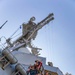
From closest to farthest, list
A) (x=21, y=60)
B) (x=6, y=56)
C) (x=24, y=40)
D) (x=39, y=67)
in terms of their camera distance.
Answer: (x=39, y=67) < (x=6, y=56) < (x=21, y=60) < (x=24, y=40)

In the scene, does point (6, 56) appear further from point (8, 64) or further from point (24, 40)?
point (24, 40)

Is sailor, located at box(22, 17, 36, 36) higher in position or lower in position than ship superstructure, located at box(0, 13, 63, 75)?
higher

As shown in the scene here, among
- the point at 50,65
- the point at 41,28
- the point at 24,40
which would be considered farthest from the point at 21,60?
the point at 41,28

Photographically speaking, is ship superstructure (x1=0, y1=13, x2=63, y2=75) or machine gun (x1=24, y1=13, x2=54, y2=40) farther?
machine gun (x1=24, y1=13, x2=54, y2=40)

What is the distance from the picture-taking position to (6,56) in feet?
52.9

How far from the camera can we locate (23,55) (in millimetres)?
22062

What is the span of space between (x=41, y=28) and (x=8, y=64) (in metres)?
14.7

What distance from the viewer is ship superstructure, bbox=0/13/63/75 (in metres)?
16.3

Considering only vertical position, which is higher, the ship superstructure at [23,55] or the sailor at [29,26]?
the sailor at [29,26]

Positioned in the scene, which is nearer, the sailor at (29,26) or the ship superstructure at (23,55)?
the ship superstructure at (23,55)

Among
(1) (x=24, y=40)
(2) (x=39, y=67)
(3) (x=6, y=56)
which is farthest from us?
(1) (x=24, y=40)

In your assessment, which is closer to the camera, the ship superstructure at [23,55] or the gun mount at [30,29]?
the ship superstructure at [23,55]

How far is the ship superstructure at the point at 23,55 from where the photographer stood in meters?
16.3

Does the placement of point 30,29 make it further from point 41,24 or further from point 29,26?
point 41,24
